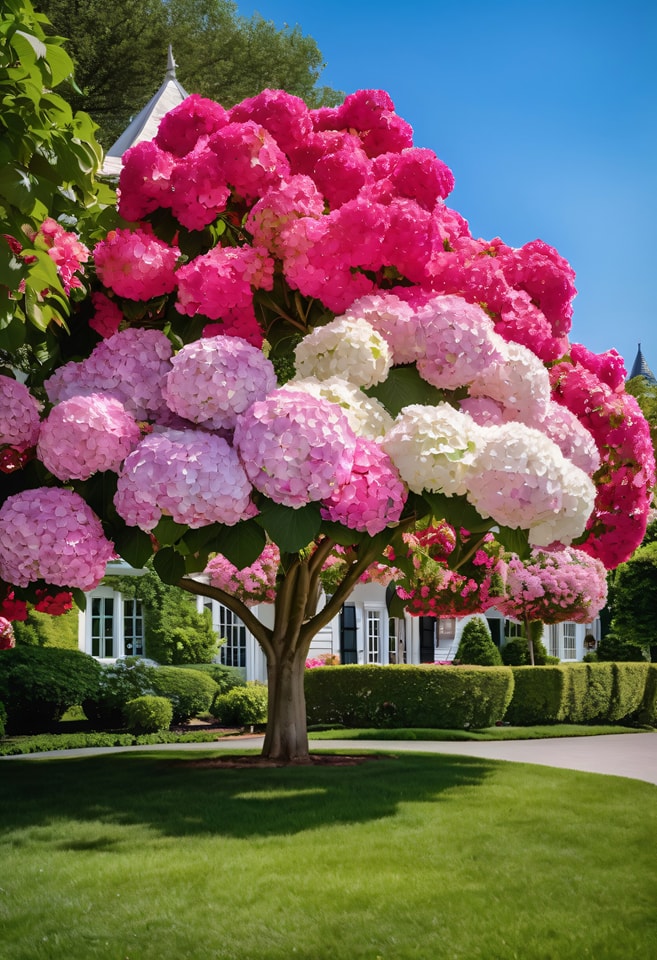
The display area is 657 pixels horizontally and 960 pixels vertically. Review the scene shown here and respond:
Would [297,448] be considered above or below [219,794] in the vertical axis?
above

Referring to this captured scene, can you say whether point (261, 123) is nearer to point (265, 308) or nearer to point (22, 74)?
point (265, 308)

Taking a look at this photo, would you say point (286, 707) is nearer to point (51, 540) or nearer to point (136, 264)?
point (51, 540)

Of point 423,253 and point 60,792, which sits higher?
point 423,253

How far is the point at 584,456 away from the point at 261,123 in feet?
9.48

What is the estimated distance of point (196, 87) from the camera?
989 inches

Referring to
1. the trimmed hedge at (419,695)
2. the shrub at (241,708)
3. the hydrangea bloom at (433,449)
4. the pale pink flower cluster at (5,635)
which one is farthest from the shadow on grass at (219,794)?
the shrub at (241,708)

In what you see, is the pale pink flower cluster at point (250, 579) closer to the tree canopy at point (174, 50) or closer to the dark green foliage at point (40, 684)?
the dark green foliage at point (40, 684)

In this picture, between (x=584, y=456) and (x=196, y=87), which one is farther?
(x=196, y=87)

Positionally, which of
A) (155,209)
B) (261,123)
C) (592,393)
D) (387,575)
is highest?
(261,123)

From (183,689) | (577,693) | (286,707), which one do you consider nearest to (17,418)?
(286,707)

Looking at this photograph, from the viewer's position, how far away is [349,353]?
18.3 ft

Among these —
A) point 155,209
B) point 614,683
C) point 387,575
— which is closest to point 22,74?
point 155,209

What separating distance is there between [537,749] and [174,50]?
1812 centimetres

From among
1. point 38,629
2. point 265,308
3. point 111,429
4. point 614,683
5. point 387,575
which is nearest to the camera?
point 111,429
